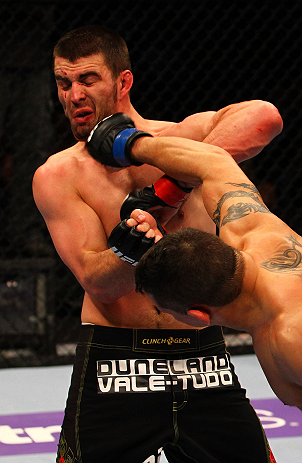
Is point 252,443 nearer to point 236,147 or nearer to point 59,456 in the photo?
point 59,456

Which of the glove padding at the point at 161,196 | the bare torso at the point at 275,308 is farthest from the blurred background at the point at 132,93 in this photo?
the bare torso at the point at 275,308

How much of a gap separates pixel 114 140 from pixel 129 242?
0.31 m

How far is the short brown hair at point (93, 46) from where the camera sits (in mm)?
1675

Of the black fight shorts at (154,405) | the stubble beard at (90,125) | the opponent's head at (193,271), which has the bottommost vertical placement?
the black fight shorts at (154,405)

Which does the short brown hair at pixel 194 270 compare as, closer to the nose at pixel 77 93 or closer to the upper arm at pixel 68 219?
the upper arm at pixel 68 219

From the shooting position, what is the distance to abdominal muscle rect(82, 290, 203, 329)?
1.66 metres

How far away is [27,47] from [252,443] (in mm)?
3129

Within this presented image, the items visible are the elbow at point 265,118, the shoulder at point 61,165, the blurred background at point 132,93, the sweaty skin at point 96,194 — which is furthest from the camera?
the blurred background at point 132,93

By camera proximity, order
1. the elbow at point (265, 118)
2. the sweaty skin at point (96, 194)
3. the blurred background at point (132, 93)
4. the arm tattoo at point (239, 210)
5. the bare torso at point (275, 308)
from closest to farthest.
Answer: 1. the bare torso at point (275, 308)
2. the arm tattoo at point (239, 210)
3. the elbow at point (265, 118)
4. the sweaty skin at point (96, 194)
5. the blurred background at point (132, 93)

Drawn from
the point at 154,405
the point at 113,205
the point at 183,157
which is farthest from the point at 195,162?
the point at 154,405

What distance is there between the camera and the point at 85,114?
5.50 ft

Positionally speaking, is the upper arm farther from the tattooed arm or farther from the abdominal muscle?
the tattooed arm

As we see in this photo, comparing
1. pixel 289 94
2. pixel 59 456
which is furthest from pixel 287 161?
pixel 59 456

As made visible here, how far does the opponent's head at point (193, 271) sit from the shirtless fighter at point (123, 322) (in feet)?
0.96
